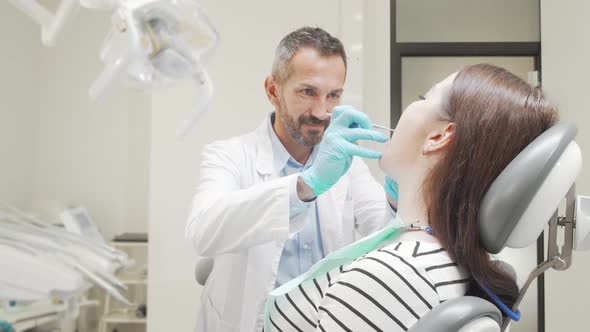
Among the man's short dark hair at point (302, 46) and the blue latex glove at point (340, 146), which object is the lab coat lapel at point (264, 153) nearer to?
the man's short dark hair at point (302, 46)

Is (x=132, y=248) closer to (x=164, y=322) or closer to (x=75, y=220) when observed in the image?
(x=164, y=322)

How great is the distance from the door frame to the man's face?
142 cm

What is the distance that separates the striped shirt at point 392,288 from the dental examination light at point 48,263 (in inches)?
21.7

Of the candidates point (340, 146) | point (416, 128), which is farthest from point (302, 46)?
point (416, 128)

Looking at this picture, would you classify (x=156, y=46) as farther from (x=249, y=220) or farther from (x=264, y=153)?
(x=264, y=153)

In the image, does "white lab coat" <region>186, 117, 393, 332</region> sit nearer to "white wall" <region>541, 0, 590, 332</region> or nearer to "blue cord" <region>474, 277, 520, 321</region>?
"blue cord" <region>474, 277, 520, 321</region>

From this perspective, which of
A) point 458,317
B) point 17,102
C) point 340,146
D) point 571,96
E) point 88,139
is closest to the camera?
point 458,317

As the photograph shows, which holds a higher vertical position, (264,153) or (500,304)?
(264,153)

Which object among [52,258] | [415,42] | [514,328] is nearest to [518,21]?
[415,42]

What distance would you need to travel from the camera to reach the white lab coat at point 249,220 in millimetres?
1122

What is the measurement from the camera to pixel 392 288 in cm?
73

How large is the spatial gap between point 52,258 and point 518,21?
9.68 ft

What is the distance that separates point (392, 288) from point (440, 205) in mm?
192

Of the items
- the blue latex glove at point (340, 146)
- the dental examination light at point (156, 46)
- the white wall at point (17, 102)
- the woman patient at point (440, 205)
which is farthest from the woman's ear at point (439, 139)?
the white wall at point (17, 102)
